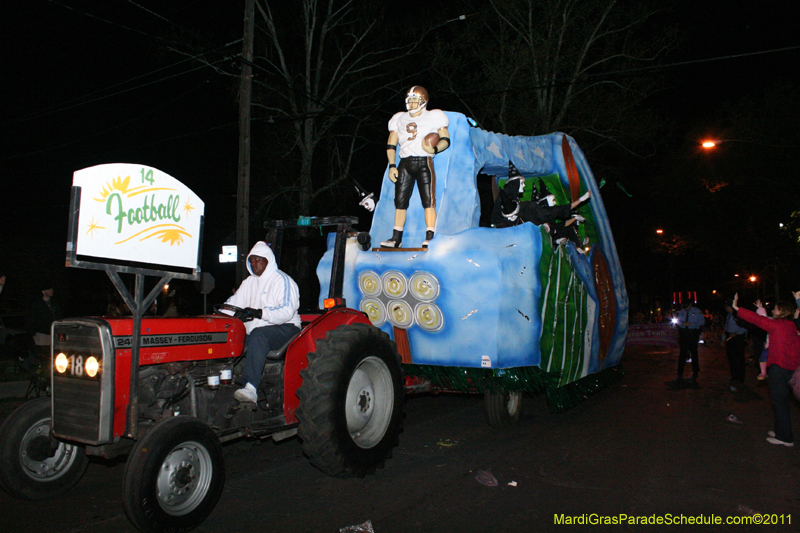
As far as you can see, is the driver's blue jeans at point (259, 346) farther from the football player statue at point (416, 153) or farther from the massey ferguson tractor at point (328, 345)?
the football player statue at point (416, 153)

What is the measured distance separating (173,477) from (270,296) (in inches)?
72.1

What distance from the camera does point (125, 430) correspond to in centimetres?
409

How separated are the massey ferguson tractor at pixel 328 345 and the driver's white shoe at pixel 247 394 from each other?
0.46 feet

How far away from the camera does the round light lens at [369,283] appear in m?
6.58

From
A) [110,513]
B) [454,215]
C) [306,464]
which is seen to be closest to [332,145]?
[454,215]

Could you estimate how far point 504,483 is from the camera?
5102mm

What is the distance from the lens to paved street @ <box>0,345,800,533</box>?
4.27 metres

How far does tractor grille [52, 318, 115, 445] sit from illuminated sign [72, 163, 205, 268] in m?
0.58

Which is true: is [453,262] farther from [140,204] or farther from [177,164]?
[177,164]

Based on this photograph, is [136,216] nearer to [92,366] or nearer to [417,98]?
[92,366]

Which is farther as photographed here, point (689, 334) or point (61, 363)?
point (689, 334)

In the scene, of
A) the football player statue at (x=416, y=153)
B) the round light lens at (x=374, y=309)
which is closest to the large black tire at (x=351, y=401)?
the round light lens at (x=374, y=309)

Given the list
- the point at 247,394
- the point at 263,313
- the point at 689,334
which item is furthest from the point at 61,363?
the point at 689,334

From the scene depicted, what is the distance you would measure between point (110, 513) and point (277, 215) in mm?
13197
